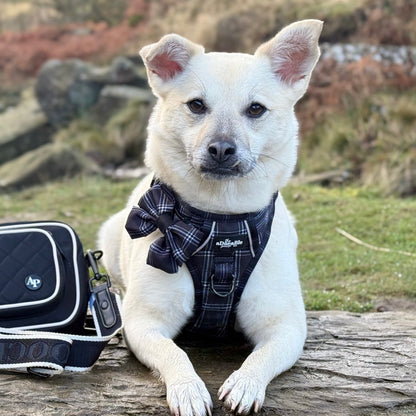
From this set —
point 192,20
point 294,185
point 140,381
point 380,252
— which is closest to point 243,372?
point 140,381

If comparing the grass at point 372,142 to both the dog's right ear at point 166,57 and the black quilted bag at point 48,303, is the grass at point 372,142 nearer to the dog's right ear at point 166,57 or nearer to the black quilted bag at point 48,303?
the dog's right ear at point 166,57

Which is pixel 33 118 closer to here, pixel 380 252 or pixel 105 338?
pixel 380 252

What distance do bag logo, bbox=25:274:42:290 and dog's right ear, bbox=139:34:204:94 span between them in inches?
42.1

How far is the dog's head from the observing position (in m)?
2.98

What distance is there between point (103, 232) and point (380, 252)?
2.72m

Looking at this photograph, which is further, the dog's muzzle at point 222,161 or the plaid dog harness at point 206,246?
the plaid dog harness at point 206,246

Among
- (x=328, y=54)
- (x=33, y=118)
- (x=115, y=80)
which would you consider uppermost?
(x=328, y=54)

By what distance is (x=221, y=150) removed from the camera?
9.48 ft

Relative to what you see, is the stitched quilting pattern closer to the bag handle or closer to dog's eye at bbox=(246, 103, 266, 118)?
the bag handle

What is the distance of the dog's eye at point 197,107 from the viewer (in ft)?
10.1

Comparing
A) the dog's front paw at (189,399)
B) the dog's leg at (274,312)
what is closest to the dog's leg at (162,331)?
the dog's front paw at (189,399)

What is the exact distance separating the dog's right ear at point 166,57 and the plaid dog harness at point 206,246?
0.56 meters

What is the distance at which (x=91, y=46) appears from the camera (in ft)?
57.5

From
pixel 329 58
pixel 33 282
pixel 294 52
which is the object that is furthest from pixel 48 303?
pixel 329 58
